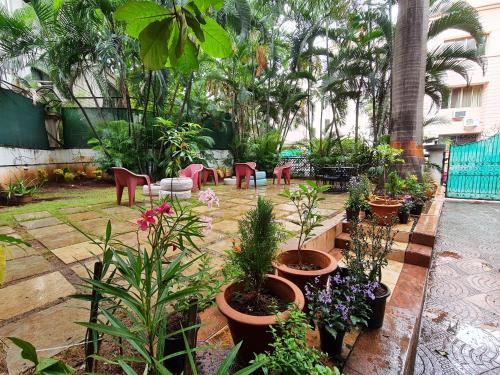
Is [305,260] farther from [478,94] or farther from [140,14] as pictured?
[478,94]

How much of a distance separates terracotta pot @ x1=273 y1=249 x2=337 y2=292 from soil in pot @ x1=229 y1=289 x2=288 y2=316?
217mm

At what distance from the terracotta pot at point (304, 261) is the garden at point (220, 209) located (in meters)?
0.01

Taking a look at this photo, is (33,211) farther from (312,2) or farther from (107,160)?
(312,2)

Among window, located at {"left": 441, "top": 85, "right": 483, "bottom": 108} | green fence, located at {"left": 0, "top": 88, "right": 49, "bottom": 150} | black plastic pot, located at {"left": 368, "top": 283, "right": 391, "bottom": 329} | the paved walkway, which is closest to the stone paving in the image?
black plastic pot, located at {"left": 368, "top": 283, "right": 391, "bottom": 329}

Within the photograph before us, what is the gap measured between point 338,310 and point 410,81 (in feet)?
13.3

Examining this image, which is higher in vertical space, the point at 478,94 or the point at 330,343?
the point at 478,94

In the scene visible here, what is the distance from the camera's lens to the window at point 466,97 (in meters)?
12.7

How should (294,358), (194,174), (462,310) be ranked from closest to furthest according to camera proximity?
(294,358) < (462,310) < (194,174)

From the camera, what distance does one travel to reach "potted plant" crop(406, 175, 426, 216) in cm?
352

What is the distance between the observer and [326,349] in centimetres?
115

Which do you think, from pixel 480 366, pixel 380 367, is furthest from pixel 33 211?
pixel 480 366

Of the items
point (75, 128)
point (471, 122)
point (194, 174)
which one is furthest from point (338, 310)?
point (471, 122)

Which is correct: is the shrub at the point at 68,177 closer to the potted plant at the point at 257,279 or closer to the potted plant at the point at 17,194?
the potted plant at the point at 17,194

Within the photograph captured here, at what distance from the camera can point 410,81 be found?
3809mm
